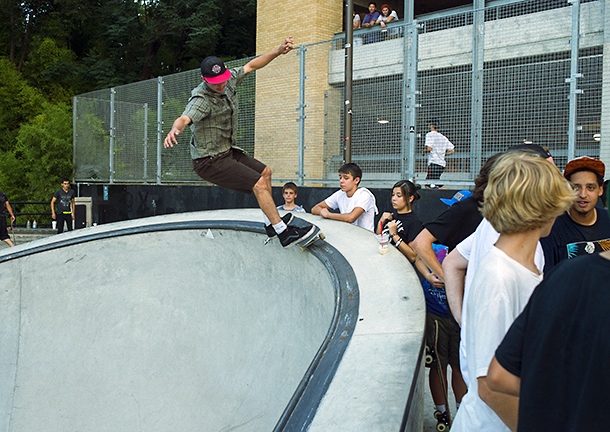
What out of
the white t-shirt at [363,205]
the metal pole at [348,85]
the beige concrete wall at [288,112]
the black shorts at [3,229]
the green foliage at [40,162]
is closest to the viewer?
the white t-shirt at [363,205]

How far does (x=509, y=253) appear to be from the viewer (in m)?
1.56

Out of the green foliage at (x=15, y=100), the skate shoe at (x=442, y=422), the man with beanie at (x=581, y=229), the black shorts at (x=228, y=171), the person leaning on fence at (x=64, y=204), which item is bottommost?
the skate shoe at (x=442, y=422)

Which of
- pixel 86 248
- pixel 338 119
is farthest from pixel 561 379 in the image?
pixel 338 119

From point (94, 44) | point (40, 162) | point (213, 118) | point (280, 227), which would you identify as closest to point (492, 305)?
point (280, 227)

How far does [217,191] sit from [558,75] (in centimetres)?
741

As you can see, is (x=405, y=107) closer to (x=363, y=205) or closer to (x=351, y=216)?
(x=363, y=205)

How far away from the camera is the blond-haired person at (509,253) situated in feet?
4.91

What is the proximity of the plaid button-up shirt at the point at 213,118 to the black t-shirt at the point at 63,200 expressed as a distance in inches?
413

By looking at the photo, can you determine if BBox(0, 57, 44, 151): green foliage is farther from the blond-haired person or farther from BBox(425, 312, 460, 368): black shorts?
the blond-haired person

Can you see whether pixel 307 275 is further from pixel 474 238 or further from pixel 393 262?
pixel 474 238

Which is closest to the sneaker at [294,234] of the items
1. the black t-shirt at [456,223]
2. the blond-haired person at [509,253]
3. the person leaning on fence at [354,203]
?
the black t-shirt at [456,223]

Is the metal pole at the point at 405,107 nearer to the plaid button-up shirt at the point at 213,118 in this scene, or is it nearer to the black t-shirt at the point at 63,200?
the plaid button-up shirt at the point at 213,118

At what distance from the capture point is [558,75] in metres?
6.66

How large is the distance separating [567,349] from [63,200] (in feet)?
47.1
